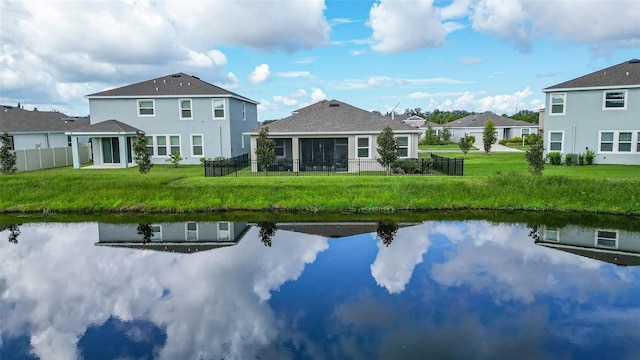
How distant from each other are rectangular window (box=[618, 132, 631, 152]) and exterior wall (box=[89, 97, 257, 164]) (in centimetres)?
2511

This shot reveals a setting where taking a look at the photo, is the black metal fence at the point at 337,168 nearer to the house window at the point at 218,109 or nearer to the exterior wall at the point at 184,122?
the exterior wall at the point at 184,122

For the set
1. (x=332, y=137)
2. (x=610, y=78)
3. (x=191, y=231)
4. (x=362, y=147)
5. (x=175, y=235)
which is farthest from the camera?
(x=610, y=78)

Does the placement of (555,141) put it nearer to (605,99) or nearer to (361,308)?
(605,99)

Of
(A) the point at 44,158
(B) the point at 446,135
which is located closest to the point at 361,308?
(A) the point at 44,158

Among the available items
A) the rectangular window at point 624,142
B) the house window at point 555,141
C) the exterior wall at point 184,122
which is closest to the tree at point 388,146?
the exterior wall at point 184,122

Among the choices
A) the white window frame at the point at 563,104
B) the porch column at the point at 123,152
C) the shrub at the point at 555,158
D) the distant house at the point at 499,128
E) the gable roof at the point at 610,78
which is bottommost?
the shrub at the point at 555,158

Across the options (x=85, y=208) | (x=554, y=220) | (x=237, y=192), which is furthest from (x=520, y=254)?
(x=85, y=208)

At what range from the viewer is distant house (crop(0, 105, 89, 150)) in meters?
35.1

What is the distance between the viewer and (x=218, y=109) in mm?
32875

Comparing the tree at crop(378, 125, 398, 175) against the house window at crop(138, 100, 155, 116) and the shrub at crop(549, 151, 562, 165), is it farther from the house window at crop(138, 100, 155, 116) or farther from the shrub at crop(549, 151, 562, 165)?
the house window at crop(138, 100, 155, 116)

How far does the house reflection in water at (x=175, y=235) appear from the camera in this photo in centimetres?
1455

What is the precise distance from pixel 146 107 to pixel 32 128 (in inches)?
421

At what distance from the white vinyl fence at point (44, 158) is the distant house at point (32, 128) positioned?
1.56 metres

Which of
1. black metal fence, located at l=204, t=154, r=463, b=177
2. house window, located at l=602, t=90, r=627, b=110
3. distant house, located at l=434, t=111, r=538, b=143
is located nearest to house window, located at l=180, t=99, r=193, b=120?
black metal fence, located at l=204, t=154, r=463, b=177
